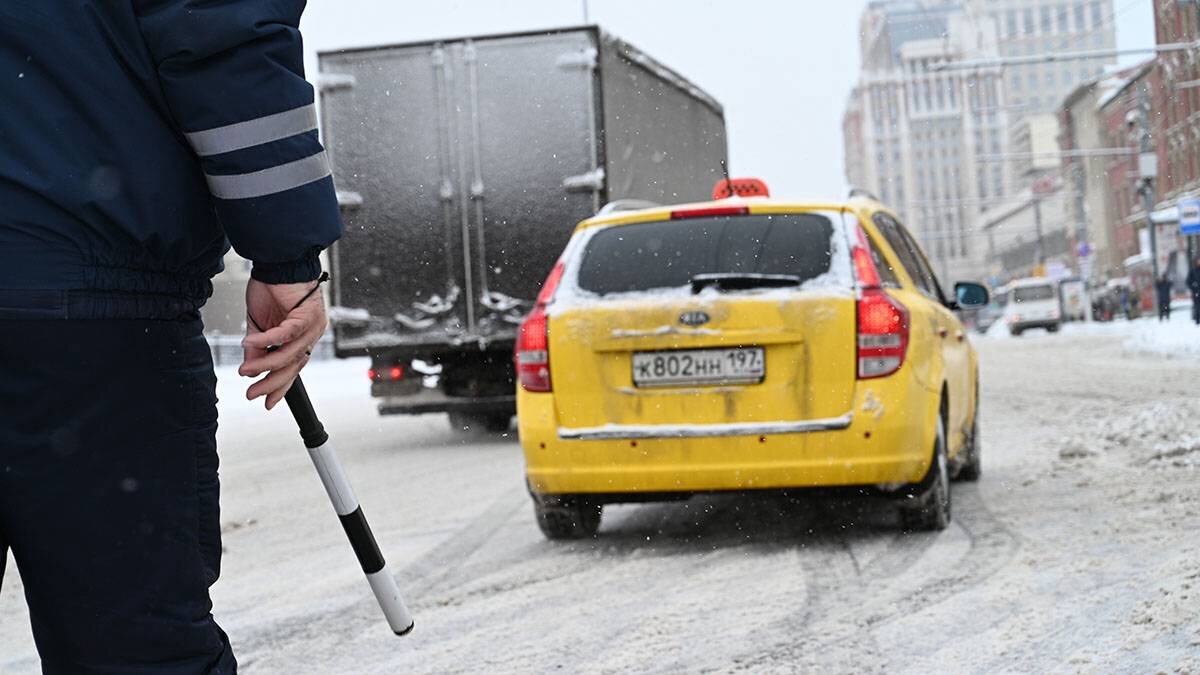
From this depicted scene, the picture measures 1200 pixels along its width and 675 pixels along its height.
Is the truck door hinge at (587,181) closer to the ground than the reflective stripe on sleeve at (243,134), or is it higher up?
higher up

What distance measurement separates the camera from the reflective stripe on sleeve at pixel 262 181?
76.2 inches

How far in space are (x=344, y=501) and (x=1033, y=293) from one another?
5788 cm

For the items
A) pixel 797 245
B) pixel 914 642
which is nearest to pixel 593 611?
pixel 914 642

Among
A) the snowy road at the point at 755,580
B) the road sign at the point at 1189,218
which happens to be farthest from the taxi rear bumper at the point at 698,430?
the road sign at the point at 1189,218

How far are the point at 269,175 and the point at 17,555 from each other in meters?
0.60

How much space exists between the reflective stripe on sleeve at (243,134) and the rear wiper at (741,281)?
3.98 meters

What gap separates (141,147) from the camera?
6.26 feet

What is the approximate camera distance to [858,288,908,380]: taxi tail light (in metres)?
5.62

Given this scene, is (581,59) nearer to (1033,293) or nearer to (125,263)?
(125,263)

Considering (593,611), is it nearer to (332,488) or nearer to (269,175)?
(332,488)

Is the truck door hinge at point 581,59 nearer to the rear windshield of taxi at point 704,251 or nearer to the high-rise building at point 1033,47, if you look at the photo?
the rear windshield of taxi at point 704,251

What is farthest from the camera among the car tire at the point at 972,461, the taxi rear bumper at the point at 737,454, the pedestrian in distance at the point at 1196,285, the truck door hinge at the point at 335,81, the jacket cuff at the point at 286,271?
the pedestrian in distance at the point at 1196,285

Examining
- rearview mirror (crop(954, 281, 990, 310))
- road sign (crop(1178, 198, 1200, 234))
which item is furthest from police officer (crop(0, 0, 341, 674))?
road sign (crop(1178, 198, 1200, 234))

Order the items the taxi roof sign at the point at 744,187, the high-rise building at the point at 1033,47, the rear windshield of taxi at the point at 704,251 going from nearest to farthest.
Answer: the rear windshield of taxi at the point at 704,251 → the taxi roof sign at the point at 744,187 → the high-rise building at the point at 1033,47
